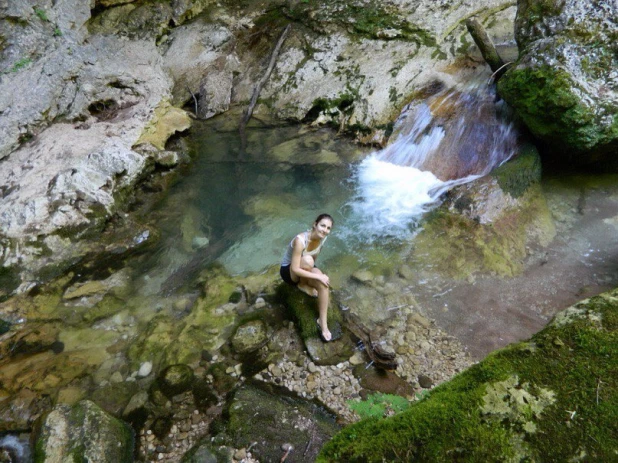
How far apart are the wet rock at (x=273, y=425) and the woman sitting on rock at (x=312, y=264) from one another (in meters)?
0.89

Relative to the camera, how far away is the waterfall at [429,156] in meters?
6.66

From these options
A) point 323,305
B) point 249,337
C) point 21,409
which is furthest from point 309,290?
point 21,409

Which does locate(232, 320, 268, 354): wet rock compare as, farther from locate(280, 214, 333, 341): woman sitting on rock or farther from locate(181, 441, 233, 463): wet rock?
locate(181, 441, 233, 463): wet rock

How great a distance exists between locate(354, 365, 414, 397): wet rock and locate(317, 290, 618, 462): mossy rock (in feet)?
7.69

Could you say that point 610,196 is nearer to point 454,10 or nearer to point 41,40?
point 454,10

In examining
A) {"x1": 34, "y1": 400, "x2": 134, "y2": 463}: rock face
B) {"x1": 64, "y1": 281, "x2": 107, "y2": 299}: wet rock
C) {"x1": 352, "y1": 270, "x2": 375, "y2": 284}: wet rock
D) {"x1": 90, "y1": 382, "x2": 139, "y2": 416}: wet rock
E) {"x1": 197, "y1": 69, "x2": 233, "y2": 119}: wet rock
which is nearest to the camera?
{"x1": 34, "y1": 400, "x2": 134, "y2": 463}: rock face

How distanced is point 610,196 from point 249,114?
270 inches

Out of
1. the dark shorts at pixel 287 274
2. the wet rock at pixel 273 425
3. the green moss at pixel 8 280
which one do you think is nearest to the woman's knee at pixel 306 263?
the dark shorts at pixel 287 274

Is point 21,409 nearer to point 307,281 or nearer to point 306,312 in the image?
point 306,312

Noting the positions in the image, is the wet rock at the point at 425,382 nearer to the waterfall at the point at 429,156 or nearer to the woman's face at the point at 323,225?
the woman's face at the point at 323,225

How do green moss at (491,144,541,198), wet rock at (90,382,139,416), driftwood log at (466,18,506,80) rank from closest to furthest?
wet rock at (90,382,139,416), green moss at (491,144,541,198), driftwood log at (466,18,506,80)

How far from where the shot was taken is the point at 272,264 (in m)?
5.77

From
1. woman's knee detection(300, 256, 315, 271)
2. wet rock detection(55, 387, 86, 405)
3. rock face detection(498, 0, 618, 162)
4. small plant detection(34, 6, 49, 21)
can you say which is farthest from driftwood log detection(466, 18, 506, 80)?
small plant detection(34, 6, 49, 21)

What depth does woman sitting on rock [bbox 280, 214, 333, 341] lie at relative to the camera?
413 cm
